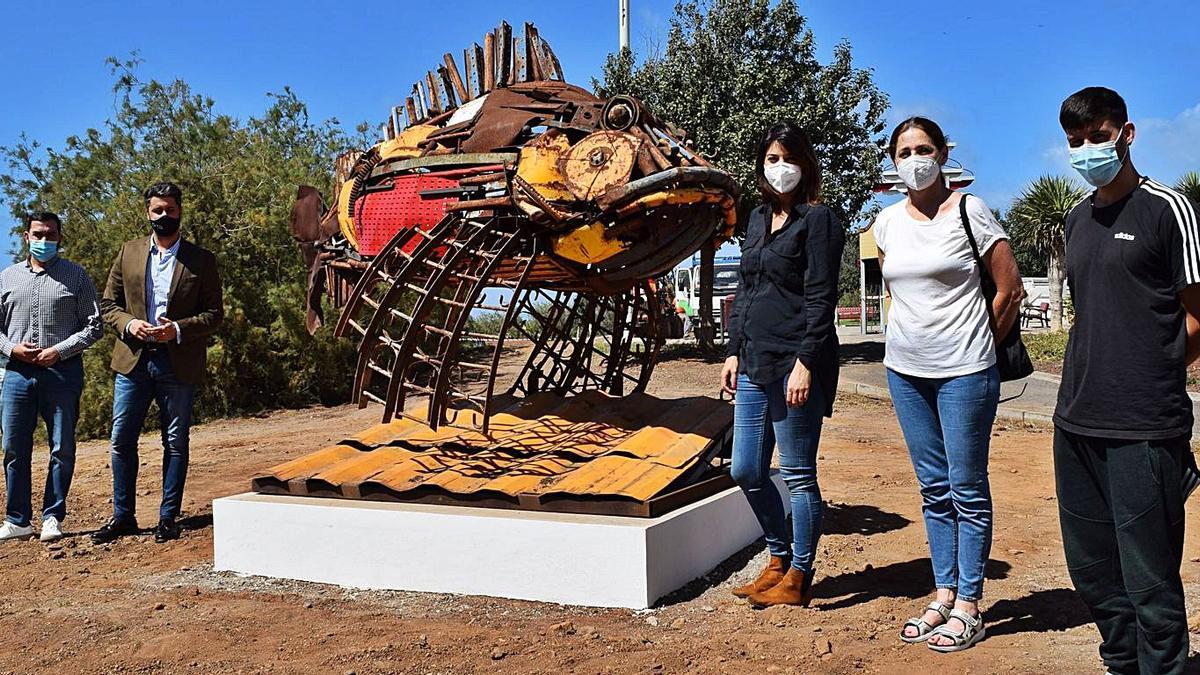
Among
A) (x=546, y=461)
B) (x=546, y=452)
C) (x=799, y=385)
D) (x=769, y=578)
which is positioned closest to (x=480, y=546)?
(x=546, y=461)

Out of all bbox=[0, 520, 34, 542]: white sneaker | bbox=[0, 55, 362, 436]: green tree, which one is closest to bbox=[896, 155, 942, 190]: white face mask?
bbox=[0, 520, 34, 542]: white sneaker

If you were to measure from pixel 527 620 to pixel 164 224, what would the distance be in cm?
326

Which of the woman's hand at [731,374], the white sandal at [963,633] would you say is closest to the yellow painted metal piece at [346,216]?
the woman's hand at [731,374]

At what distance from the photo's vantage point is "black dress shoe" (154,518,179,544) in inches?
229

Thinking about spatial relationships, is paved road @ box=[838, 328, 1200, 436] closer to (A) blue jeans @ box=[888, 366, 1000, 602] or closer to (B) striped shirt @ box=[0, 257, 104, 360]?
(A) blue jeans @ box=[888, 366, 1000, 602]

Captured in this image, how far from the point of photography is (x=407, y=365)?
5.39m

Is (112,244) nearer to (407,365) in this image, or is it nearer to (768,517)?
(407,365)

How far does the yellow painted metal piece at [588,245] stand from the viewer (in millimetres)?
5352

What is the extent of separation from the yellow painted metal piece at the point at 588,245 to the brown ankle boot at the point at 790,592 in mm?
2022

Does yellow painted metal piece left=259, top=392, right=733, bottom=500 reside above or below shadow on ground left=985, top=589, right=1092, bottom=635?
above

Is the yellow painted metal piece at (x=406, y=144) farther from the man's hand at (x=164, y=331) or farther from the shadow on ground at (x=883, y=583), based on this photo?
the shadow on ground at (x=883, y=583)

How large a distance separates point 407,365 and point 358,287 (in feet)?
2.17

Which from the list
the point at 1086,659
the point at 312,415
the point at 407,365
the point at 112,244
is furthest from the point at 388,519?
the point at 112,244

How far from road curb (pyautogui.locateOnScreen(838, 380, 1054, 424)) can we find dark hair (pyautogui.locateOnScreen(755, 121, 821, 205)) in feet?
16.4
